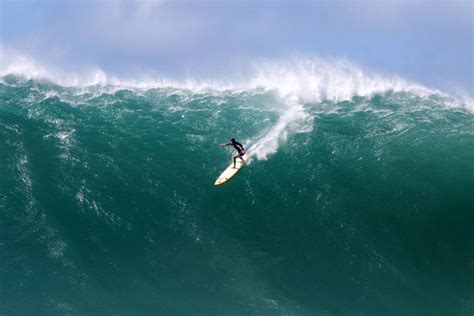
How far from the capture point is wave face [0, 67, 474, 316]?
70.9 ft

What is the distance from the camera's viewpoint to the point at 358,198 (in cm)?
2350

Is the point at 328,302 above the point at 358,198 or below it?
below

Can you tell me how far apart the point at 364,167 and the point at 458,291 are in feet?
27.2

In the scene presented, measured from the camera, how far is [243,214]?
23469mm

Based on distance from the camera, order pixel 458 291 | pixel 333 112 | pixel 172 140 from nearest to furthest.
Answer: pixel 458 291
pixel 172 140
pixel 333 112

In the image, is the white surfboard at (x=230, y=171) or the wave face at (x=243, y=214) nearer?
the wave face at (x=243, y=214)

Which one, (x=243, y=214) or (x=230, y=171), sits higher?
(x=230, y=171)

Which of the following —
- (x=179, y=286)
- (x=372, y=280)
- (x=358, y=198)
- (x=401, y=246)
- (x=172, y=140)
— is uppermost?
(x=172, y=140)

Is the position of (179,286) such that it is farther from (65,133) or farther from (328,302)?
(65,133)

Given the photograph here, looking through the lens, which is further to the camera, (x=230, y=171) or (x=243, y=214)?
(x=230, y=171)

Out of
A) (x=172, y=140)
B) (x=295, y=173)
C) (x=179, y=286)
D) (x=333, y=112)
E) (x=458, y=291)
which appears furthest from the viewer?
(x=333, y=112)

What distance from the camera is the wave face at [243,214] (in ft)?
70.9

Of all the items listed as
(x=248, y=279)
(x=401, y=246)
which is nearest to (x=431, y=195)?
(x=401, y=246)

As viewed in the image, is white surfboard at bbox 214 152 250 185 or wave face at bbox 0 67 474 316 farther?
white surfboard at bbox 214 152 250 185
